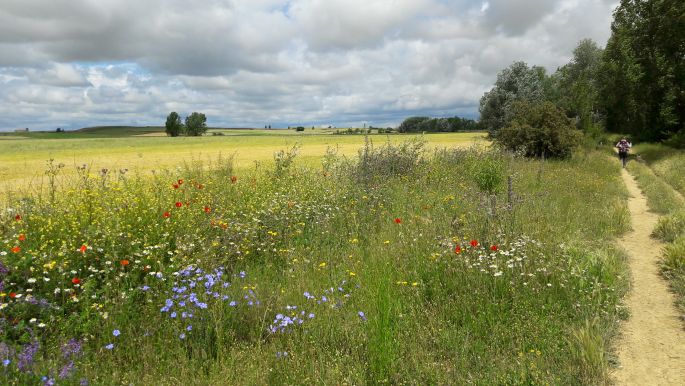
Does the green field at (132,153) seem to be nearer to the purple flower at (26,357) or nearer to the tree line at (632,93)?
the purple flower at (26,357)

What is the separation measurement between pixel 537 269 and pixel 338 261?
2658mm

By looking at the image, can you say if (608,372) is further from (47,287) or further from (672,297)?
(47,287)

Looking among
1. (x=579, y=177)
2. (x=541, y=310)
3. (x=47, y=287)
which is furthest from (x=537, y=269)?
(x=579, y=177)

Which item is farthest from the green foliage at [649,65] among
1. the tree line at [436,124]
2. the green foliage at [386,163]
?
→ the tree line at [436,124]

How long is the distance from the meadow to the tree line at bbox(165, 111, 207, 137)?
451 feet

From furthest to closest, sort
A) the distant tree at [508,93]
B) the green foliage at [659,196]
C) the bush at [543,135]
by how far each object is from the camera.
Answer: the distant tree at [508,93] → the bush at [543,135] → the green foliage at [659,196]

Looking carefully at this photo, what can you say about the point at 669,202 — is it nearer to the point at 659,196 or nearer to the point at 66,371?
the point at 659,196

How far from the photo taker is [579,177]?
53.9 feet

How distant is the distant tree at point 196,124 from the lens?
455 ft

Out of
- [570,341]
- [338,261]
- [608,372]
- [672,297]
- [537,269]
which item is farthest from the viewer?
[338,261]

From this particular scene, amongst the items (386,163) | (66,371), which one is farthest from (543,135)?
(66,371)

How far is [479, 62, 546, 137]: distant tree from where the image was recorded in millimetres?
46156

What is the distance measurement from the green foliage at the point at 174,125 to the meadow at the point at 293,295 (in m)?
139

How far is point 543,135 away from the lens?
23.5 m
